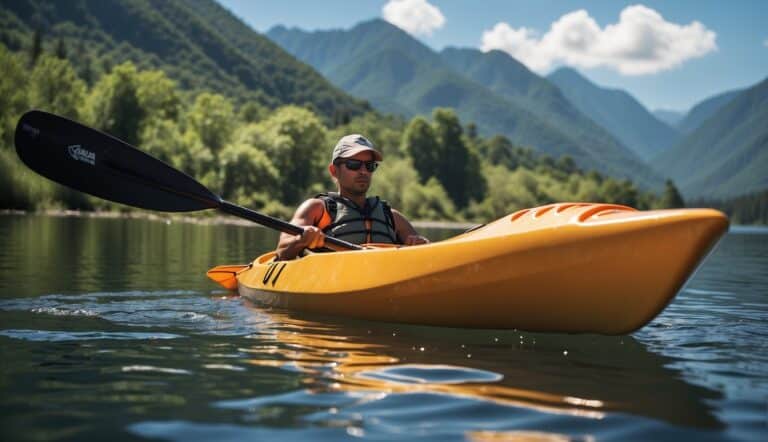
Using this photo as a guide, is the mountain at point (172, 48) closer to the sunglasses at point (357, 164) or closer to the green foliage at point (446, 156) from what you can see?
the green foliage at point (446, 156)

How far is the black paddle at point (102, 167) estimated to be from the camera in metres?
7.19

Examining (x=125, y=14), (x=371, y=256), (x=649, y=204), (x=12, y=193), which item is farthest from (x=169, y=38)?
(x=371, y=256)

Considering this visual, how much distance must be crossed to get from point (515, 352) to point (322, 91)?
164972 mm

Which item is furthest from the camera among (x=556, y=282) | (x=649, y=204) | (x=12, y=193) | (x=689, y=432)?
(x=649, y=204)

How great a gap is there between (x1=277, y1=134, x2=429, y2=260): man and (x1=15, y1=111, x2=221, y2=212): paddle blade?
2.93 ft

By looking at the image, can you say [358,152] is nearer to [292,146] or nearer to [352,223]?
[352,223]

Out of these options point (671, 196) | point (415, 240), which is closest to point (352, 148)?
point (415, 240)

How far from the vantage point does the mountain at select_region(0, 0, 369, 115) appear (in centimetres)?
12781

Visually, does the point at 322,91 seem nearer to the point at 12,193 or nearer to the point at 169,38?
the point at 169,38

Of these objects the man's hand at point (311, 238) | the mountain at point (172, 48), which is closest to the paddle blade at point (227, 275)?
the man's hand at point (311, 238)

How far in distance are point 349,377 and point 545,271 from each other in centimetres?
154

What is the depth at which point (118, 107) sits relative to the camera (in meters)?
53.4

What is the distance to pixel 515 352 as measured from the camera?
16.1 ft

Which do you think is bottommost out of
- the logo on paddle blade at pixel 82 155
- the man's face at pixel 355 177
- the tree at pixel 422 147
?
the man's face at pixel 355 177
